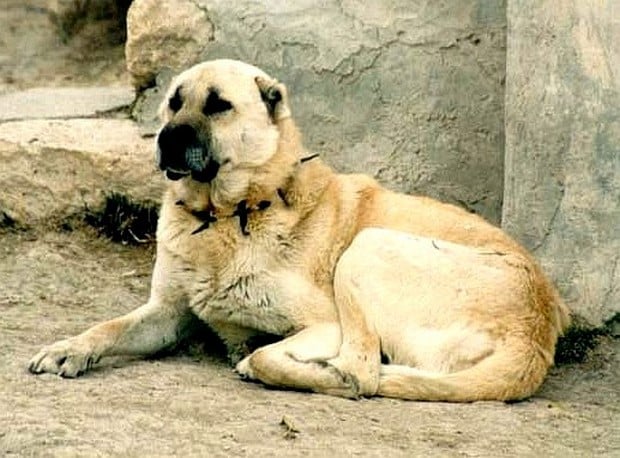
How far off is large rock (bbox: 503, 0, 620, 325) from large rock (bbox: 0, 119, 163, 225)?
2037 mm

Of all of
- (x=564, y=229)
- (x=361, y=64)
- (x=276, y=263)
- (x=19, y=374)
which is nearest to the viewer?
(x=19, y=374)

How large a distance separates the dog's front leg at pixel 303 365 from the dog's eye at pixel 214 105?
3.32 ft

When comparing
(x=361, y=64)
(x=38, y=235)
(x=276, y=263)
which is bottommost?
(x=38, y=235)

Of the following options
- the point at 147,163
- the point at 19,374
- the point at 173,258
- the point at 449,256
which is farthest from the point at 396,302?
the point at 147,163

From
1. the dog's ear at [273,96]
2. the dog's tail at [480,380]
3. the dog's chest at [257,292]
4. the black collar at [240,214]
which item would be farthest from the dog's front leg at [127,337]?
the dog's tail at [480,380]

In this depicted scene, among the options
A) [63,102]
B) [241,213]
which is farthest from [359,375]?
[63,102]

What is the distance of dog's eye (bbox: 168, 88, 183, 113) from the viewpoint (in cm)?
652

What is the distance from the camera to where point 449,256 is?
6.37 m

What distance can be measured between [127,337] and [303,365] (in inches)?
32.8

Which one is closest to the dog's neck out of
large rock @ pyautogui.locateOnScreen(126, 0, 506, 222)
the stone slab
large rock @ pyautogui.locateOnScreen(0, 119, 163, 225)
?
large rock @ pyautogui.locateOnScreen(126, 0, 506, 222)

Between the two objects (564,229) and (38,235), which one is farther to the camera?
(38,235)

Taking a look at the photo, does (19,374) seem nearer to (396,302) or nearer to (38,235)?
(396,302)

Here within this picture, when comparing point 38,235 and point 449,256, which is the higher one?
point 449,256

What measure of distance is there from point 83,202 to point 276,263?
6.40 ft
